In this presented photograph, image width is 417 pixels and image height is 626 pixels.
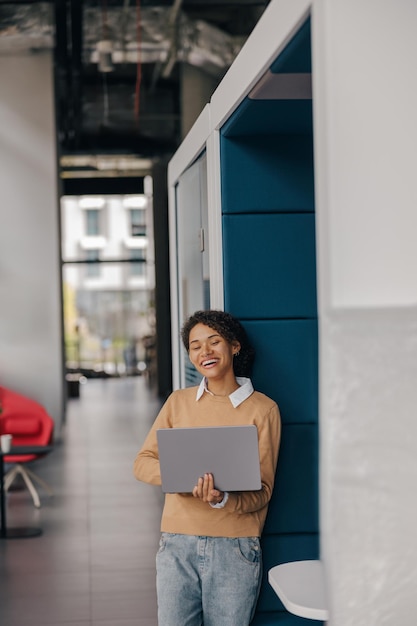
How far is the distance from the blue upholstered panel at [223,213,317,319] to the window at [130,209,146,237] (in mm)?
19524

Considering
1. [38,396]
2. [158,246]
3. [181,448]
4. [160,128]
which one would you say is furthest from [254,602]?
[158,246]

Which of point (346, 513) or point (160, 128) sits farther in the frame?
point (160, 128)

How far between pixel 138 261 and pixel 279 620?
19.9 meters

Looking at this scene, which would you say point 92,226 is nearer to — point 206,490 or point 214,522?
point 214,522

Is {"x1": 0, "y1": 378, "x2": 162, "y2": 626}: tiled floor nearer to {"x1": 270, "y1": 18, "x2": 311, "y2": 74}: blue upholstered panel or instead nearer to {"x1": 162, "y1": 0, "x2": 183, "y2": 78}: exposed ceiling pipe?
{"x1": 270, "y1": 18, "x2": 311, "y2": 74}: blue upholstered panel

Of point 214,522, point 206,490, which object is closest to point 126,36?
point 214,522

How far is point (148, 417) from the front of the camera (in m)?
15.1

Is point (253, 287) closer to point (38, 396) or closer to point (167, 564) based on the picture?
point (167, 564)

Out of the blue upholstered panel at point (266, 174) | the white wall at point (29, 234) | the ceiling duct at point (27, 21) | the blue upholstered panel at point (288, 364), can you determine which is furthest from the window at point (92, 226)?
the blue upholstered panel at point (288, 364)

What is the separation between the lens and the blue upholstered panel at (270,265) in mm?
4039

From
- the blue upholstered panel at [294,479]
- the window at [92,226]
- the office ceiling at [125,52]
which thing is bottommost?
the blue upholstered panel at [294,479]

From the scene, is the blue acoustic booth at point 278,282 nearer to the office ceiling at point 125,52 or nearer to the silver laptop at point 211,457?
the silver laptop at point 211,457

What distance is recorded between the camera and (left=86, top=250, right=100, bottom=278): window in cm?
2361

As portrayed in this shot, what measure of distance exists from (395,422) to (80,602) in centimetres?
395
